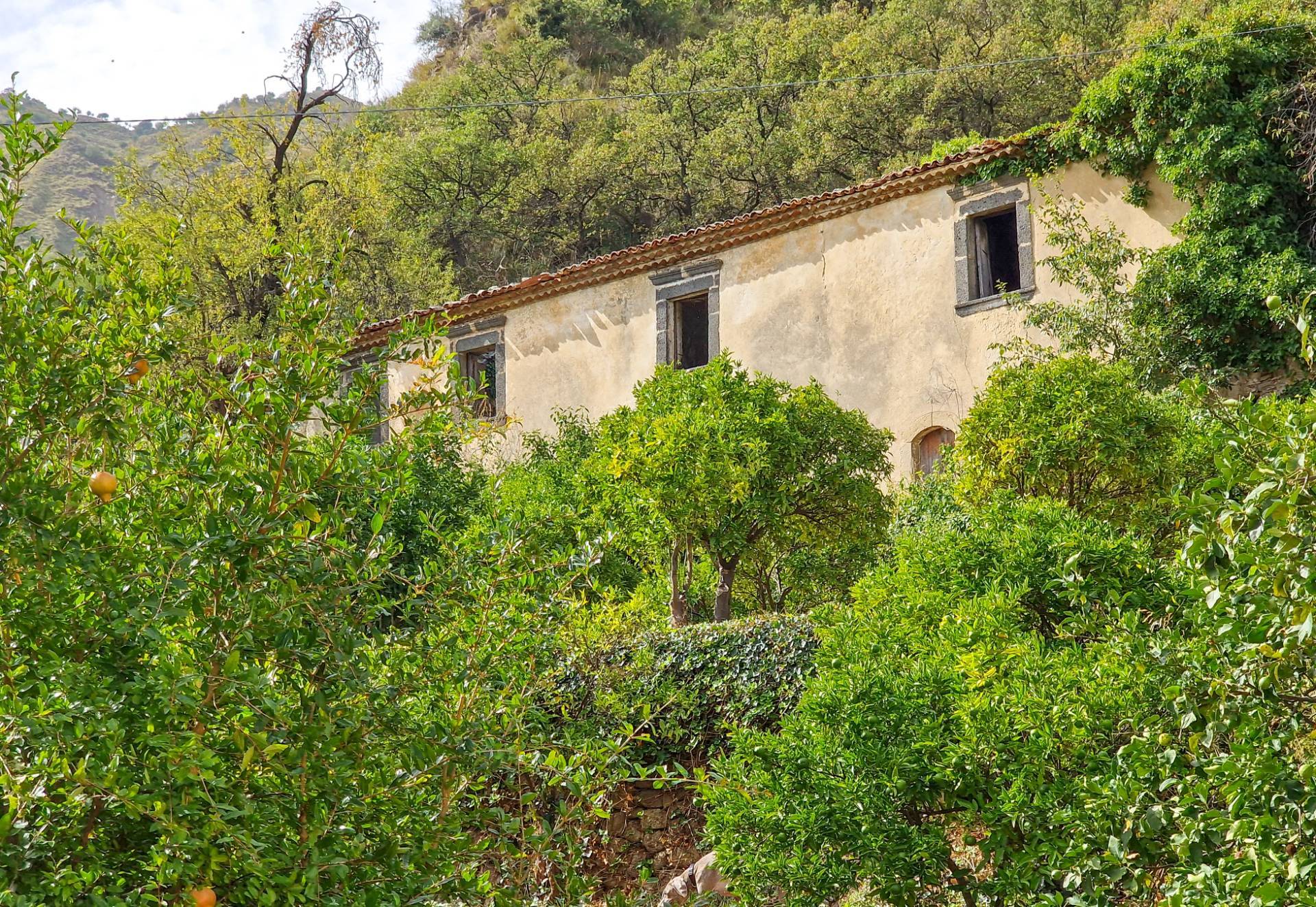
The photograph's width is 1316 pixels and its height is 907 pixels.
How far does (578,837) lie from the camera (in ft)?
13.5

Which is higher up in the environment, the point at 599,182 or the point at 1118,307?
the point at 599,182

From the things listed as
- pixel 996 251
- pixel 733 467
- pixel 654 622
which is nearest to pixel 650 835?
pixel 654 622

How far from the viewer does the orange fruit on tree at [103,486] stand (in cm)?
344

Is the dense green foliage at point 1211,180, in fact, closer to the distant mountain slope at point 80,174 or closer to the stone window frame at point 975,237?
the stone window frame at point 975,237

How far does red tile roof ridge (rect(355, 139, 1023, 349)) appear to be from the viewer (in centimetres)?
1623

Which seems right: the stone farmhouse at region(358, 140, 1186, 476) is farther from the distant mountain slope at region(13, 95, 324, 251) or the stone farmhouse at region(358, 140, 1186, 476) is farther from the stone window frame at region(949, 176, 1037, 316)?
the distant mountain slope at region(13, 95, 324, 251)

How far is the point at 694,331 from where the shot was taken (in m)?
19.8

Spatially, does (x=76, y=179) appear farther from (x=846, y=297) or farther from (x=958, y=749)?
(x=958, y=749)

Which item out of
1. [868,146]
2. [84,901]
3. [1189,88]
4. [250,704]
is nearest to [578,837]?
[250,704]

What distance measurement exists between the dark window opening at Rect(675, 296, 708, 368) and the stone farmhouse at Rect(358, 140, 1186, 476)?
0.02m

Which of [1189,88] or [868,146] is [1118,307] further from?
[868,146]

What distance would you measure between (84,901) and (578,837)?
1.57m

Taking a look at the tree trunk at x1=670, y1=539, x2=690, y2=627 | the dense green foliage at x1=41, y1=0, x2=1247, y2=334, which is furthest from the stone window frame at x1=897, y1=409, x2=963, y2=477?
the dense green foliage at x1=41, y1=0, x2=1247, y2=334

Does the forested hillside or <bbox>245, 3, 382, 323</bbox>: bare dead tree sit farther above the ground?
<bbox>245, 3, 382, 323</bbox>: bare dead tree
